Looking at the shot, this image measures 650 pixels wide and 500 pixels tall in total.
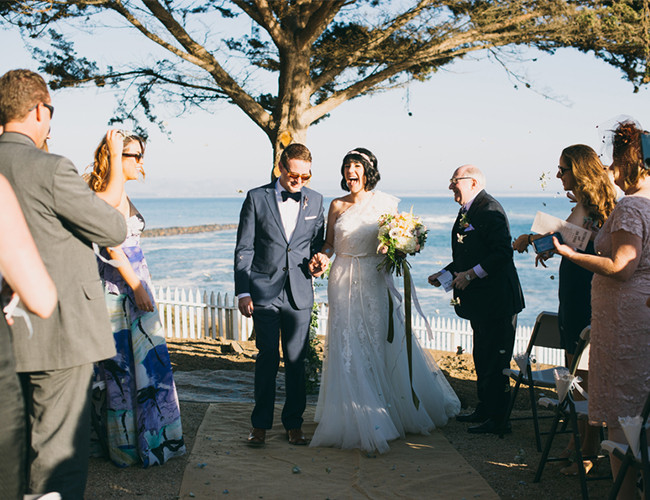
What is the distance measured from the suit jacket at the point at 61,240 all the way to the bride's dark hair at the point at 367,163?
2804mm

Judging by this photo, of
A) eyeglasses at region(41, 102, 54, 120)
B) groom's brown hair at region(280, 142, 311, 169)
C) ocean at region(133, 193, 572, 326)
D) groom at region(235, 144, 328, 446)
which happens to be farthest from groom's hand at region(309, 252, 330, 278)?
ocean at region(133, 193, 572, 326)

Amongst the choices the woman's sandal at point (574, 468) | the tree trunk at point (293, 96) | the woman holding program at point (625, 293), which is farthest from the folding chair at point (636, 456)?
the tree trunk at point (293, 96)

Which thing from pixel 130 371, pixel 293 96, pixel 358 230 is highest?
pixel 293 96

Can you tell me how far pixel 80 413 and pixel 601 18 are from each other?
950 cm

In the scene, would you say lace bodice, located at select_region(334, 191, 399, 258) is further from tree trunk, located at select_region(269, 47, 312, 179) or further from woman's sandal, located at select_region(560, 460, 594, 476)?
tree trunk, located at select_region(269, 47, 312, 179)

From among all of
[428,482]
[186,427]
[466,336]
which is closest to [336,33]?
[466,336]

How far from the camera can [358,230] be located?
546 centimetres

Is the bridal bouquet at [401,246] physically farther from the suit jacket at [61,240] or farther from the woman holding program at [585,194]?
the suit jacket at [61,240]

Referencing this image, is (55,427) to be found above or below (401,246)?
below

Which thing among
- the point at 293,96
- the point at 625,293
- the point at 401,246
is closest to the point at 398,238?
the point at 401,246

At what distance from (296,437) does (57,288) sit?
2876mm

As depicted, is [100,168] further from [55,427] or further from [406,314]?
[406,314]

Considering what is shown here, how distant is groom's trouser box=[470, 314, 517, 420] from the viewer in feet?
18.6

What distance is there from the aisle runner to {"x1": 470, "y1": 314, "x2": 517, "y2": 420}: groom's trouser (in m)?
0.57
